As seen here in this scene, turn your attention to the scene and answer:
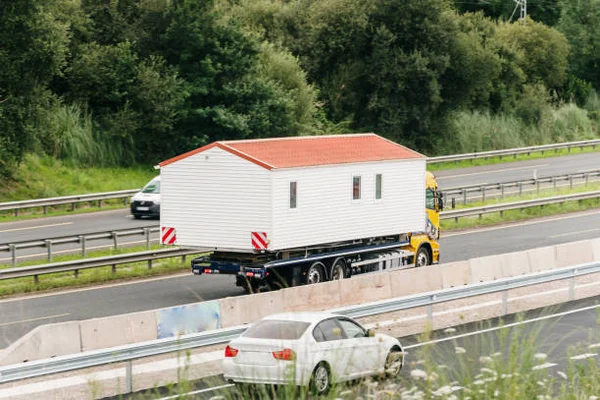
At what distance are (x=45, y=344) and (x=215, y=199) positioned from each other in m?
8.88

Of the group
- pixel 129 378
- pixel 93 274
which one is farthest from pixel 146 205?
pixel 129 378

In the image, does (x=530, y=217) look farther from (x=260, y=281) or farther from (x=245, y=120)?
(x=260, y=281)

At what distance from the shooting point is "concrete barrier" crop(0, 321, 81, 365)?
57.9 feet

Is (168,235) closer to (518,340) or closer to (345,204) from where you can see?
(345,204)

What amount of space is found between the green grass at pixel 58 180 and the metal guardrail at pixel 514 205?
1409cm

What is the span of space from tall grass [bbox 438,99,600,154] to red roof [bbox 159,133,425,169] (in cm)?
3305

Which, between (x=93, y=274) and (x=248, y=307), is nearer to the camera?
(x=248, y=307)

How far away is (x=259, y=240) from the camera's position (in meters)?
25.8

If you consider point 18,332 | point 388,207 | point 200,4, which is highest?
point 200,4

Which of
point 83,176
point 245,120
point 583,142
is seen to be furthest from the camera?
point 583,142

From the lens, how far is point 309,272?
87.7ft

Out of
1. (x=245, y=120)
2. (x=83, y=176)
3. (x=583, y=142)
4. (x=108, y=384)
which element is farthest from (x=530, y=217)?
(x=108, y=384)

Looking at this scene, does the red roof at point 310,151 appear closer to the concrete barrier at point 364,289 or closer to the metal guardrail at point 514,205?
the concrete barrier at point 364,289

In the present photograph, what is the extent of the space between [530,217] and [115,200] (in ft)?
50.6
